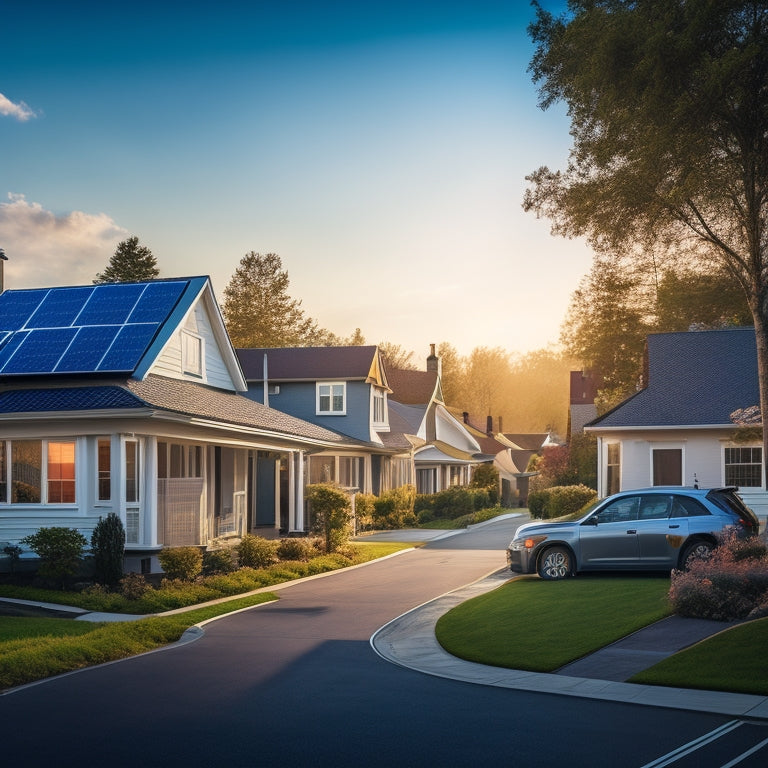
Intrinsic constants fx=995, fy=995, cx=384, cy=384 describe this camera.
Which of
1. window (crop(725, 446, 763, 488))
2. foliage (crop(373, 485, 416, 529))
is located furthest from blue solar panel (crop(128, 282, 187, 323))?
window (crop(725, 446, 763, 488))

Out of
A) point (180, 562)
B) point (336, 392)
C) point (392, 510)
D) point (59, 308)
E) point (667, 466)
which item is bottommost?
point (392, 510)

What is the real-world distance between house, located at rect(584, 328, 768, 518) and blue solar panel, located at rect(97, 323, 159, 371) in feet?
47.0

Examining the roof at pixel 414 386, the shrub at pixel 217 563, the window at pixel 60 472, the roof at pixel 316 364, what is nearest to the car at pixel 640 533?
the shrub at pixel 217 563

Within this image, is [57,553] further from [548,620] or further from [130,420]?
[548,620]

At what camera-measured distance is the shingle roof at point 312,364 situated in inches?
1674

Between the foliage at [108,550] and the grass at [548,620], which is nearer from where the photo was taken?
the grass at [548,620]

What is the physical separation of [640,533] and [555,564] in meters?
1.85

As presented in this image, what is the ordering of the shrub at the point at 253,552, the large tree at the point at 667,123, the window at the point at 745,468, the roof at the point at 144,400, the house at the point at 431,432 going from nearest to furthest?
the large tree at the point at 667,123 → the roof at the point at 144,400 → the shrub at the point at 253,552 → the window at the point at 745,468 → the house at the point at 431,432

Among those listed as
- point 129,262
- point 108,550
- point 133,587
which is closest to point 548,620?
point 133,587

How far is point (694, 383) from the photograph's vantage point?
32531 millimetres

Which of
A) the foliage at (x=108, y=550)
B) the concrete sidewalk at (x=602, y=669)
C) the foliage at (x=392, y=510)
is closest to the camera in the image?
the concrete sidewalk at (x=602, y=669)

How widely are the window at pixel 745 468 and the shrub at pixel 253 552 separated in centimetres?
1475

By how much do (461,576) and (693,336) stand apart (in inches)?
633

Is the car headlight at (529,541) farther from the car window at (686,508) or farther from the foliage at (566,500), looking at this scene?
the foliage at (566,500)
